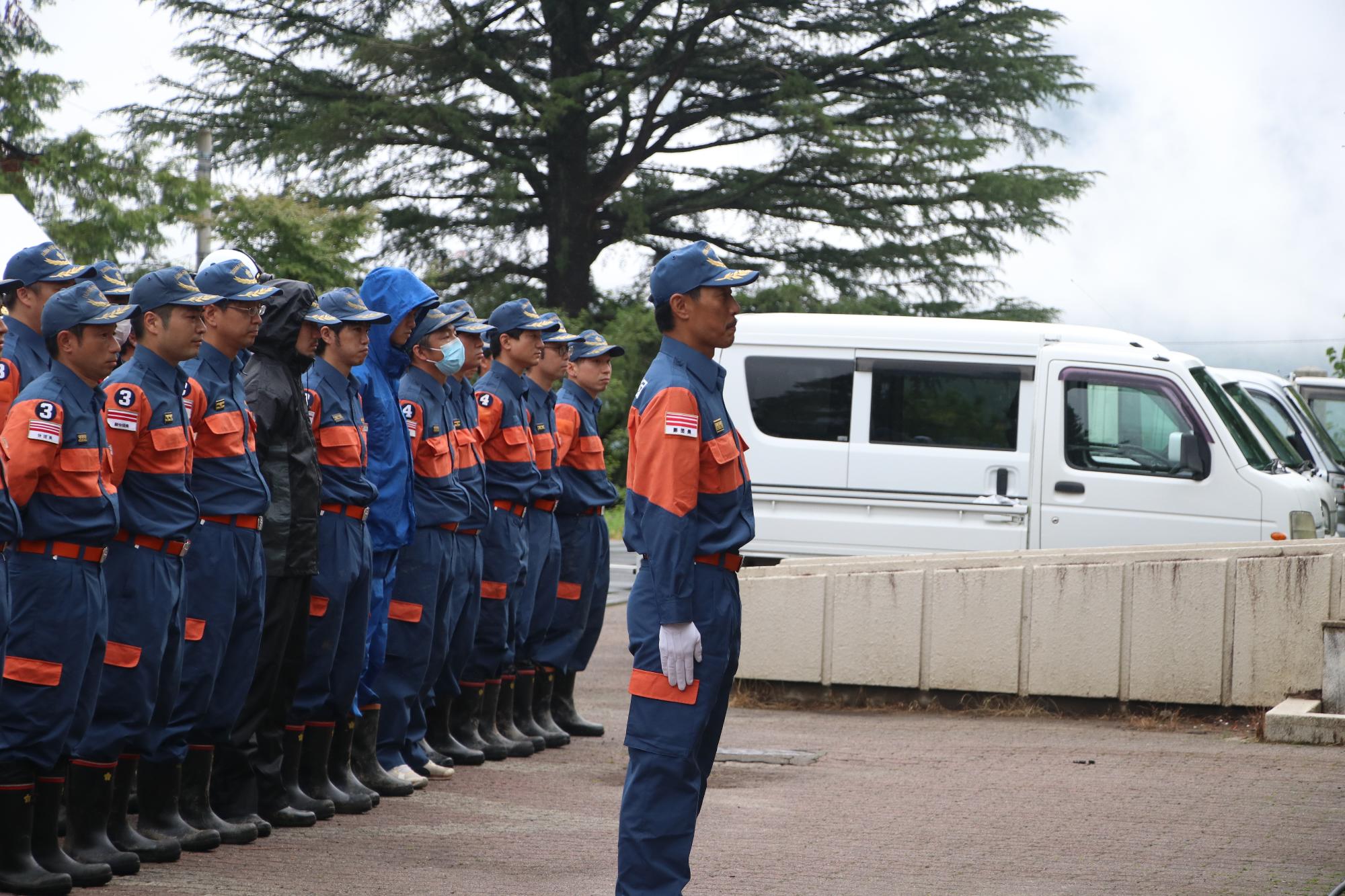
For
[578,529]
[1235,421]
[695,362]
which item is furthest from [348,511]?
[1235,421]

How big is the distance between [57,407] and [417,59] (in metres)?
21.4

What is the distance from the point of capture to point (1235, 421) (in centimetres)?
1287

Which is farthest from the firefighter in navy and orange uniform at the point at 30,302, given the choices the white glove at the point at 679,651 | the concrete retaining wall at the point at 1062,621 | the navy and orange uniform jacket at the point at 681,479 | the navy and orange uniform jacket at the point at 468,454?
the concrete retaining wall at the point at 1062,621

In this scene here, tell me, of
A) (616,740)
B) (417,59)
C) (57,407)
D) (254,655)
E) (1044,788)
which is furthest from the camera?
(417,59)

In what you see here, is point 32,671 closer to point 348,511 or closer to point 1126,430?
point 348,511

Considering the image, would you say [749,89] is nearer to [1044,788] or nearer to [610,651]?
[610,651]

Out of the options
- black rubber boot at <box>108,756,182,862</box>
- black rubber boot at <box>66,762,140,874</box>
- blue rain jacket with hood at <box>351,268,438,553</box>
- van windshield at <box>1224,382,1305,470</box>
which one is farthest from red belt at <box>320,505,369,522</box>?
van windshield at <box>1224,382,1305,470</box>

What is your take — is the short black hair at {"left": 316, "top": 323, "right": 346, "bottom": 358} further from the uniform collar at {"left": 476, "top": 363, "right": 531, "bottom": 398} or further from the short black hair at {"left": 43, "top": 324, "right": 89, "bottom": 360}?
the uniform collar at {"left": 476, "top": 363, "right": 531, "bottom": 398}

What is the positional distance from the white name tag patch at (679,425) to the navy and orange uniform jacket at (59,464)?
2142 millimetres

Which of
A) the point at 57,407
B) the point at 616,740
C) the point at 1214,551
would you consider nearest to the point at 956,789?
the point at 616,740

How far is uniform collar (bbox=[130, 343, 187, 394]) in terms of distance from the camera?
20.7ft

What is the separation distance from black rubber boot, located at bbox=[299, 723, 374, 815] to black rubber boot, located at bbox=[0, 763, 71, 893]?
190 centimetres

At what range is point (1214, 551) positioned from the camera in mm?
10906

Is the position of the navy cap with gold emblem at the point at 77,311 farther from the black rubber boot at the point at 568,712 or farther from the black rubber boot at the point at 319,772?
the black rubber boot at the point at 568,712
